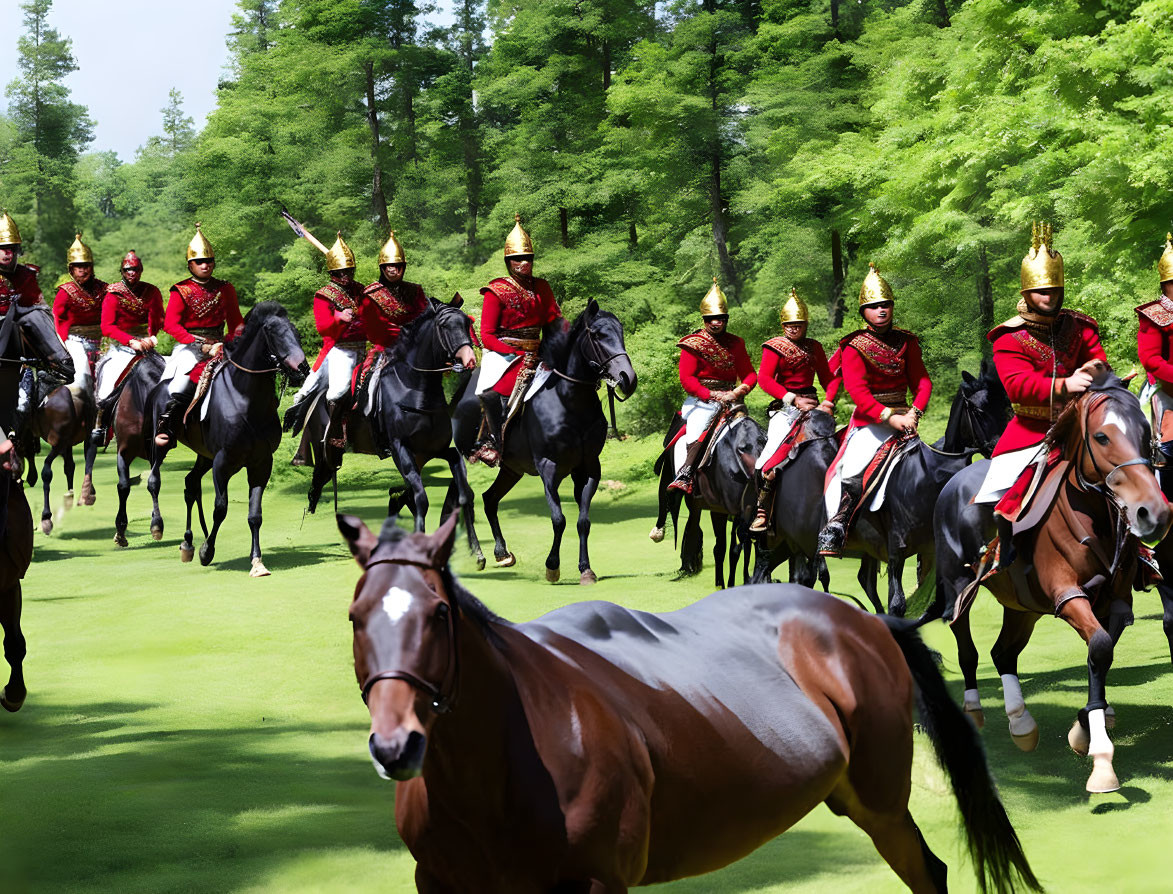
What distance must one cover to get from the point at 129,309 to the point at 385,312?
13.2 ft

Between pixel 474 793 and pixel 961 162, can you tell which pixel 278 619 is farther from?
pixel 961 162

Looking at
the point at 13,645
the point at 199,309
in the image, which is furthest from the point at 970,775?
the point at 199,309

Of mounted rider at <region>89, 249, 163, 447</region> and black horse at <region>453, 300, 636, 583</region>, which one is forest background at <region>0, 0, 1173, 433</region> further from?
mounted rider at <region>89, 249, 163, 447</region>

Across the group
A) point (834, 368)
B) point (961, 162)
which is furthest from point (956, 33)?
point (834, 368)

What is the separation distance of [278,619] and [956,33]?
58.4ft

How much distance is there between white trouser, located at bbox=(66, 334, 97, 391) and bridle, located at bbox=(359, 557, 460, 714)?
14.2 meters

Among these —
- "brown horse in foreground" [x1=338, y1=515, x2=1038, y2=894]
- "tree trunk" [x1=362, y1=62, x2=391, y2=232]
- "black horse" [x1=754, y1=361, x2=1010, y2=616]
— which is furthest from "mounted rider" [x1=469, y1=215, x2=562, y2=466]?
"tree trunk" [x1=362, y1=62, x2=391, y2=232]

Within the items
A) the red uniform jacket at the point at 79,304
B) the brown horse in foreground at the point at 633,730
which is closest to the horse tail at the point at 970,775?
the brown horse in foreground at the point at 633,730

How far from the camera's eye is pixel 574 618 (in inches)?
155

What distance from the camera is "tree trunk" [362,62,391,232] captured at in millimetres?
32812

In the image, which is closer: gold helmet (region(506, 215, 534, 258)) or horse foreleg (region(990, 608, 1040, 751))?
horse foreleg (region(990, 608, 1040, 751))

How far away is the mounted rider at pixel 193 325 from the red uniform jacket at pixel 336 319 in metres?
0.92

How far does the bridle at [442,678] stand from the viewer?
2902mm

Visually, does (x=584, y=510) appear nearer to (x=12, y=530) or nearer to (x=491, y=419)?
(x=491, y=419)
